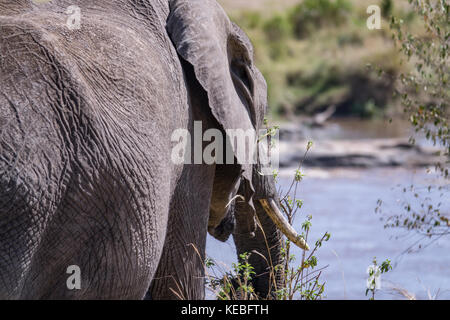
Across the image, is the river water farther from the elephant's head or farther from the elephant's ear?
A: the elephant's ear

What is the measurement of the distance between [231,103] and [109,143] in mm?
927

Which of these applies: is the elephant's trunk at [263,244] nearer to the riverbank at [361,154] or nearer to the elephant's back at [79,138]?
the elephant's back at [79,138]

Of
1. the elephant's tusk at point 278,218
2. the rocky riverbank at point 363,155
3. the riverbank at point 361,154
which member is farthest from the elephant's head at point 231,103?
the rocky riverbank at point 363,155

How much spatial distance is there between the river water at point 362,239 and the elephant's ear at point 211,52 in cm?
94

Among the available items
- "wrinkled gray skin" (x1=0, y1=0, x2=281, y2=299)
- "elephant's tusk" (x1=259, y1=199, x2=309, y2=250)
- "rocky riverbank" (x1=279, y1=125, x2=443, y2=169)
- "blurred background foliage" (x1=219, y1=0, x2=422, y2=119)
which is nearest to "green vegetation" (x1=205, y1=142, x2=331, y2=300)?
"elephant's tusk" (x1=259, y1=199, x2=309, y2=250)

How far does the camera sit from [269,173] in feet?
14.0

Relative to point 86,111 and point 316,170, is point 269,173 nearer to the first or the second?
point 86,111

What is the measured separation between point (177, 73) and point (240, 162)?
536mm

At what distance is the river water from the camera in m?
7.13

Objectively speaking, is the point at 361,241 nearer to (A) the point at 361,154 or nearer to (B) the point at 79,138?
(A) the point at 361,154

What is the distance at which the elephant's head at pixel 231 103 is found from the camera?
3396 mm

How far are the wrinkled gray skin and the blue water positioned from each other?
0.98m

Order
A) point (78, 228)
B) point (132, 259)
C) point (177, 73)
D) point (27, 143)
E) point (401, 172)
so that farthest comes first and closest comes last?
1. point (401, 172)
2. point (177, 73)
3. point (132, 259)
4. point (78, 228)
5. point (27, 143)
